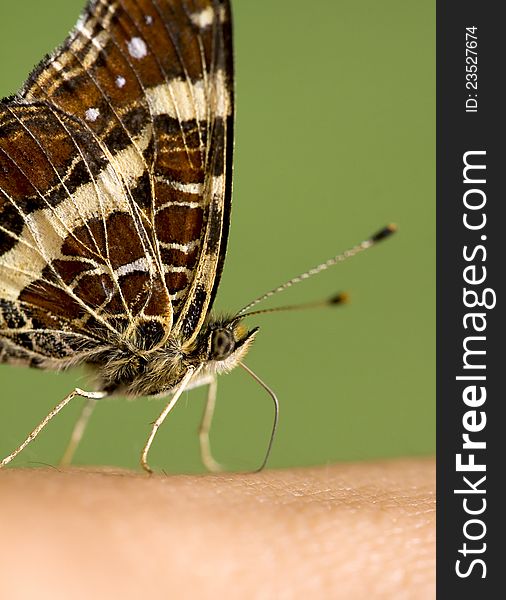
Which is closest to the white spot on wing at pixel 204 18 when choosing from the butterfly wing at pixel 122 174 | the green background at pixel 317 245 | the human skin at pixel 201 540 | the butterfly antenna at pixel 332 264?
the butterfly wing at pixel 122 174

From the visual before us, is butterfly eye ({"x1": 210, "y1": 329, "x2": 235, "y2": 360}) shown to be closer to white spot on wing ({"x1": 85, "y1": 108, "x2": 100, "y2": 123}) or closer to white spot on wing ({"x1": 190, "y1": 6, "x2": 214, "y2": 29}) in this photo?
white spot on wing ({"x1": 85, "y1": 108, "x2": 100, "y2": 123})

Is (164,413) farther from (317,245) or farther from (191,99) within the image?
(317,245)

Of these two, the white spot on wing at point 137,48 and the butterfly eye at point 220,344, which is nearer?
the white spot on wing at point 137,48

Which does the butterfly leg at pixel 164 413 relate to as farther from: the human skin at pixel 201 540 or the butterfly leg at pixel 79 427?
the butterfly leg at pixel 79 427

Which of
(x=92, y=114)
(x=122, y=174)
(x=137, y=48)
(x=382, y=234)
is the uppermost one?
(x=137, y=48)

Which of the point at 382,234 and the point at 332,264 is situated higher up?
the point at 382,234

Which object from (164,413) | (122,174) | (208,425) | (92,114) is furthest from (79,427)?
(92,114)
